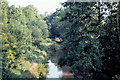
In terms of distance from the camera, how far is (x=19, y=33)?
26.8m

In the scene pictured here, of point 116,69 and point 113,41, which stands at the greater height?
point 113,41

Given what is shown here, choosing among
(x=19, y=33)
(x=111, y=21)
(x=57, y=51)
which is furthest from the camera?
(x=57, y=51)

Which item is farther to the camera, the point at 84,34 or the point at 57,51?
the point at 57,51

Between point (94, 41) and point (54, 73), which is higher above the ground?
point (94, 41)

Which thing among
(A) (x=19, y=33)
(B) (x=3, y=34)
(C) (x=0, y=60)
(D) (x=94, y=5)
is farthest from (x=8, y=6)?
(D) (x=94, y=5)

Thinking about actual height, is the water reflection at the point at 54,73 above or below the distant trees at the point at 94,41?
below

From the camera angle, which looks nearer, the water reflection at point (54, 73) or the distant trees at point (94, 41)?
the distant trees at point (94, 41)

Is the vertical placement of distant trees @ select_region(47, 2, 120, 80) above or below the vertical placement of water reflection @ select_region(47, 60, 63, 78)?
above

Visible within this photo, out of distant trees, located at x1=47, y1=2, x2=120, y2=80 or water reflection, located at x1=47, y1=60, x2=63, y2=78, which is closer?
distant trees, located at x1=47, y1=2, x2=120, y2=80

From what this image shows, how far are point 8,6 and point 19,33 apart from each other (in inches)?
303

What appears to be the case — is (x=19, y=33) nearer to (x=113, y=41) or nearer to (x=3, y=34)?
(x=3, y=34)

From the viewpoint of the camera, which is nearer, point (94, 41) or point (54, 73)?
point (94, 41)

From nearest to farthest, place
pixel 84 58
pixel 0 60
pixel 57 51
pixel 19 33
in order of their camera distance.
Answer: pixel 84 58, pixel 0 60, pixel 19 33, pixel 57 51

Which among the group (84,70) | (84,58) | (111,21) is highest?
(111,21)
